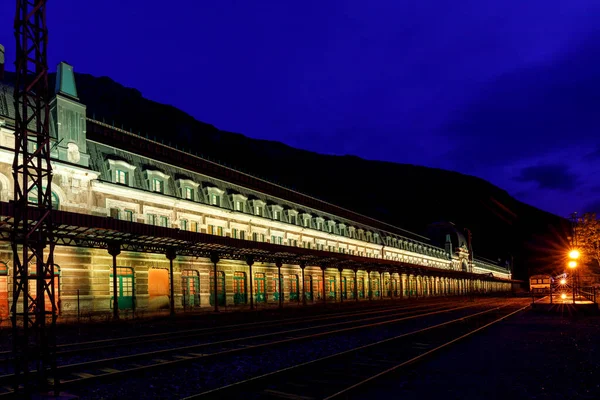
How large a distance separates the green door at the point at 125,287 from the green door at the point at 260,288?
14475 mm

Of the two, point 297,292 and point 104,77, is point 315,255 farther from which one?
point 104,77

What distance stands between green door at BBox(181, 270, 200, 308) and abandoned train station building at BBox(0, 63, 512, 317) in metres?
0.07

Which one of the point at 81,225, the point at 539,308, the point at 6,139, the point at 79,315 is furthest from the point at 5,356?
the point at 539,308

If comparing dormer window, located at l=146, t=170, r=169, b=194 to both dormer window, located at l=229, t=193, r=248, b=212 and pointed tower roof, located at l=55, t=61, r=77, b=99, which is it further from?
dormer window, located at l=229, t=193, r=248, b=212

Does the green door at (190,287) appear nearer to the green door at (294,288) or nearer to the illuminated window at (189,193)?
the illuminated window at (189,193)

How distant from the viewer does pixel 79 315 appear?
2538cm

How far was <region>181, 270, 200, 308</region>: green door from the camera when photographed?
3566 centimetres

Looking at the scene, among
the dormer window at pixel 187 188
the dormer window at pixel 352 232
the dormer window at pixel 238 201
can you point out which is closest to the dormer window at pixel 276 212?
the dormer window at pixel 238 201

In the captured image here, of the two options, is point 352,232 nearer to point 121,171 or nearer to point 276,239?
point 276,239

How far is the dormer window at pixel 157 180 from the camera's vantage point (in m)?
33.8

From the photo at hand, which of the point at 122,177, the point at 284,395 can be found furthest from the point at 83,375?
the point at 122,177

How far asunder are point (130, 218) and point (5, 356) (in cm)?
1837

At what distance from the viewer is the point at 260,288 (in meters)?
44.7

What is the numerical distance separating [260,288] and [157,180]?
1507 centimetres
